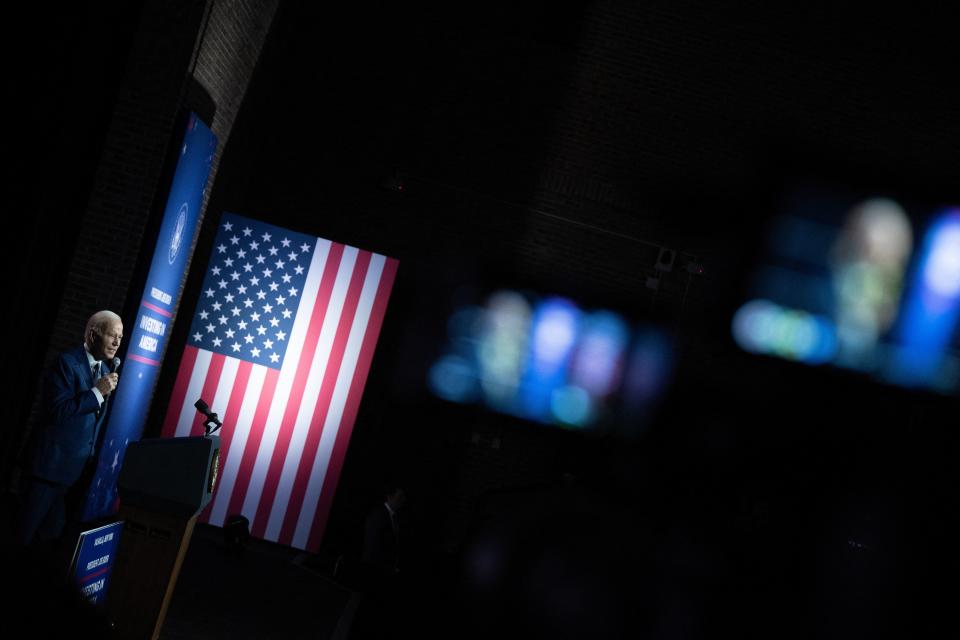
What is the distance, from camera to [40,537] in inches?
177

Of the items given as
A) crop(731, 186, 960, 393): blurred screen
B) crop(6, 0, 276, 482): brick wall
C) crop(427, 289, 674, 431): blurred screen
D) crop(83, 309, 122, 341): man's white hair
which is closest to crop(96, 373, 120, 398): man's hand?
crop(83, 309, 122, 341): man's white hair

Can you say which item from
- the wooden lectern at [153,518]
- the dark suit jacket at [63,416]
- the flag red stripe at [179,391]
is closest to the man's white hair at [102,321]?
the dark suit jacket at [63,416]

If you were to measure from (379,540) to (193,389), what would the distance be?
6.45ft

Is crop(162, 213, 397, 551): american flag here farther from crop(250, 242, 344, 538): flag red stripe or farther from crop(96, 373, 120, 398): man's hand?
crop(96, 373, 120, 398): man's hand

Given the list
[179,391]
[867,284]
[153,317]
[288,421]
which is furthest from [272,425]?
[867,284]

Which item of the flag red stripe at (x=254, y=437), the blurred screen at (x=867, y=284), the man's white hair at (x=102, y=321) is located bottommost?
the flag red stripe at (x=254, y=437)

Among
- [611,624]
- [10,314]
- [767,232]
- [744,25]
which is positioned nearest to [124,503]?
[10,314]

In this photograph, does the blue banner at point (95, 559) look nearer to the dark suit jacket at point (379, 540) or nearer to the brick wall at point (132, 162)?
the brick wall at point (132, 162)

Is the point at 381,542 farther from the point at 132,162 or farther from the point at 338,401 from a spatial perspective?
the point at 132,162

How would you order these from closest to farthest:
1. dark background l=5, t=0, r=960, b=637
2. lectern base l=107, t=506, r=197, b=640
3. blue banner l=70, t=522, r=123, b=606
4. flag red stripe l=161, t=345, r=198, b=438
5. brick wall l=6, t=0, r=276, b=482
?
blue banner l=70, t=522, r=123, b=606
lectern base l=107, t=506, r=197, b=640
brick wall l=6, t=0, r=276, b=482
flag red stripe l=161, t=345, r=198, b=438
dark background l=5, t=0, r=960, b=637

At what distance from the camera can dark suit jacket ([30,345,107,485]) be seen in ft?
14.7

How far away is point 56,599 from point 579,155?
8.77m

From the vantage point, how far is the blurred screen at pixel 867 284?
27.6 feet

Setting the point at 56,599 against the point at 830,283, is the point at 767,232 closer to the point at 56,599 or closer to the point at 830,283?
the point at 830,283
